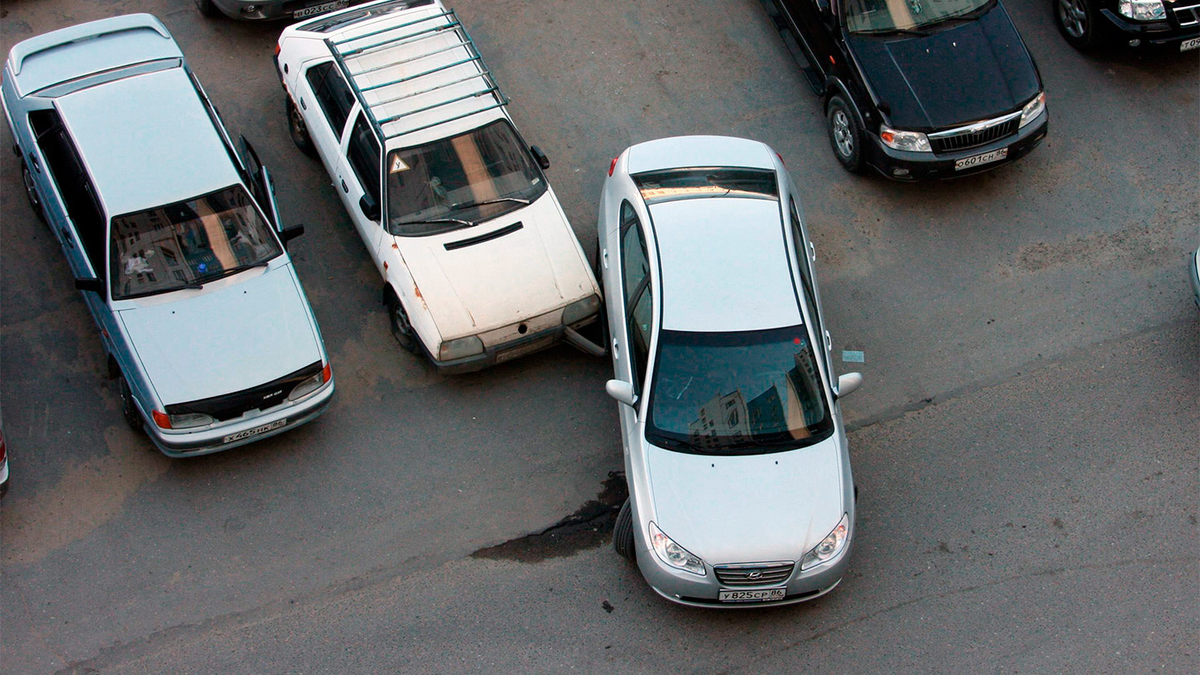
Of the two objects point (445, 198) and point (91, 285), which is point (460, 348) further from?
point (91, 285)

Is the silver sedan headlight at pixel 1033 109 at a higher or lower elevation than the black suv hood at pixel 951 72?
lower

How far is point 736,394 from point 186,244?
4442 mm

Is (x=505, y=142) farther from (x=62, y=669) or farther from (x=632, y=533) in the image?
(x=62, y=669)

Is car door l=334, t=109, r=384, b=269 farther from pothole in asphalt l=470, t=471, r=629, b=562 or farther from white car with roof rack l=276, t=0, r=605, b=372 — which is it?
pothole in asphalt l=470, t=471, r=629, b=562

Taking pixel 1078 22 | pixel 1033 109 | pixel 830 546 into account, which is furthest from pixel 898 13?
pixel 830 546

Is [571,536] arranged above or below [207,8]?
below

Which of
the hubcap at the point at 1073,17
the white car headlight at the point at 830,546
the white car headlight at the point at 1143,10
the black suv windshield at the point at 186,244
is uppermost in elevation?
the black suv windshield at the point at 186,244

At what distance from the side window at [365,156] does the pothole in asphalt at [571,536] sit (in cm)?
301

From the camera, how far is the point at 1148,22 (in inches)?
410

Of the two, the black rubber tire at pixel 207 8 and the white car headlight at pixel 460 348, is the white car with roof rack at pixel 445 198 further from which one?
the black rubber tire at pixel 207 8

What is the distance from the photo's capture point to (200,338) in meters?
8.13

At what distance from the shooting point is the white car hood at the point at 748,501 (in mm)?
7094

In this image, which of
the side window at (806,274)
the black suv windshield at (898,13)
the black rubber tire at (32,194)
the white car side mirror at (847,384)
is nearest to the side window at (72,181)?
the black rubber tire at (32,194)

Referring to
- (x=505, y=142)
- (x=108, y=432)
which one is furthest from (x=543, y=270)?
(x=108, y=432)
